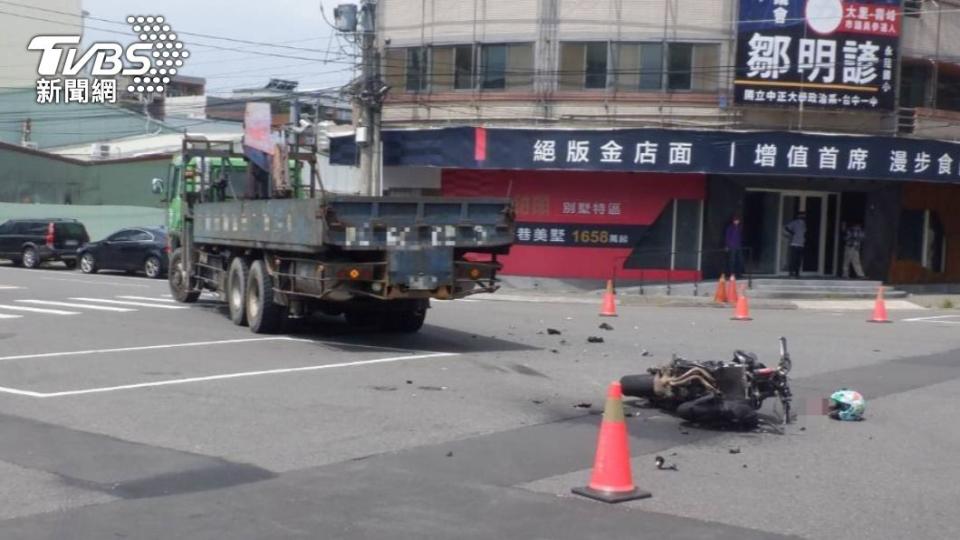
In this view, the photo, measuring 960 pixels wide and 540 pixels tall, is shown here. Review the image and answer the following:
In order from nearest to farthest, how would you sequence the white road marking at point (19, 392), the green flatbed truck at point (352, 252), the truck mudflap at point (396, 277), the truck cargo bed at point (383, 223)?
the white road marking at point (19, 392) → the truck cargo bed at point (383, 223) → the green flatbed truck at point (352, 252) → the truck mudflap at point (396, 277)

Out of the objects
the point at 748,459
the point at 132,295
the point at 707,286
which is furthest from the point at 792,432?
the point at 707,286

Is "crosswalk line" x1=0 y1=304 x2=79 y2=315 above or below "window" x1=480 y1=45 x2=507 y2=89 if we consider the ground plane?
below

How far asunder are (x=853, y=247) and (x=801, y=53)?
5713mm

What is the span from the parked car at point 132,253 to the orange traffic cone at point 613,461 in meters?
28.4

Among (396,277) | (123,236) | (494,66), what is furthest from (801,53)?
(123,236)

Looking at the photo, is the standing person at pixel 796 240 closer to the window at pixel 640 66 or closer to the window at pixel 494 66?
the window at pixel 640 66

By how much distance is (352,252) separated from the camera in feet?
58.4

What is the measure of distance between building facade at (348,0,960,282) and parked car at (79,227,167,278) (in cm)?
715

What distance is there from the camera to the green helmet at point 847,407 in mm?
12828

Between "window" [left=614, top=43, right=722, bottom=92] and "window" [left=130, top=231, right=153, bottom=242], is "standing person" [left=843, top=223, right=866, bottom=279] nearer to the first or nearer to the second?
"window" [left=614, top=43, right=722, bottom=92]

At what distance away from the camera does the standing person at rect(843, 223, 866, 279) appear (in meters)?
35.3

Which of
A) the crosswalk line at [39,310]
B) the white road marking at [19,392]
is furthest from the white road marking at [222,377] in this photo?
the crosswalk line at [39,310]

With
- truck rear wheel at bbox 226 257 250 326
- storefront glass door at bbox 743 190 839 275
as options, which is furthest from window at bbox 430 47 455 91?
truck rear wheel at bbox 226 257 250 326

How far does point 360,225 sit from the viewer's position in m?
17.3
